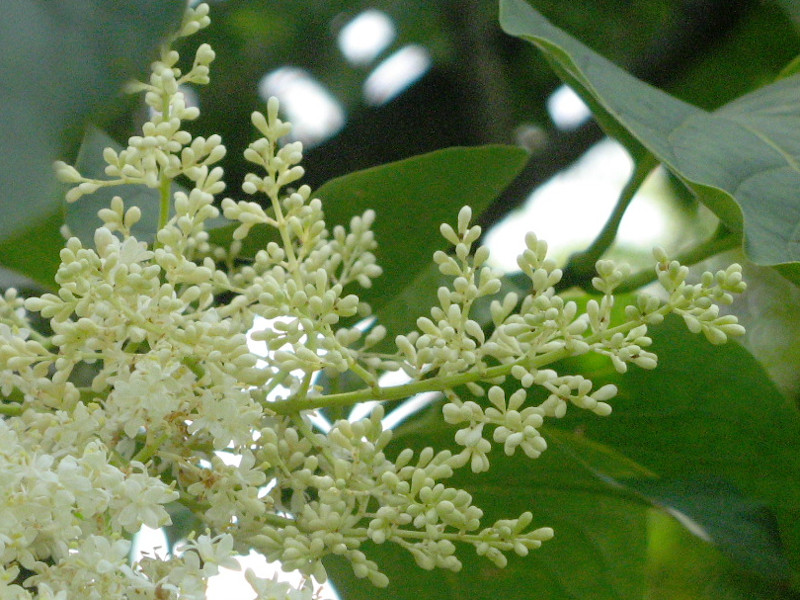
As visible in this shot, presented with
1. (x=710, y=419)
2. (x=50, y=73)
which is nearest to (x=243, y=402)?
(x=50, y=73)

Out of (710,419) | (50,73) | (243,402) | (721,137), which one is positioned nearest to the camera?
(50,73)

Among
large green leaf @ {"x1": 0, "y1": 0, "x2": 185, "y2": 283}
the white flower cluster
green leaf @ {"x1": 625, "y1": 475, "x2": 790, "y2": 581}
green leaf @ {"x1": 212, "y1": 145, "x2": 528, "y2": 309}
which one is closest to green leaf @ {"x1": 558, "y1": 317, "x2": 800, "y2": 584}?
green leaf @ {"x1": 625, "y1": 475, "x2": 790, "y2": 581}

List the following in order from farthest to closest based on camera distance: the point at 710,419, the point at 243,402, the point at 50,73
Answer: the point at 710,419, the point at 243,402, the point at 50,73

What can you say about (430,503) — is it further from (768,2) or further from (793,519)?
(768,2)

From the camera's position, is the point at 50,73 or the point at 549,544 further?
the point at 549,544

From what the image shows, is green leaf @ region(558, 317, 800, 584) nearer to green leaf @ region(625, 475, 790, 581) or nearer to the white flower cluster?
green leaf @ region(625, 475, 790, 581)

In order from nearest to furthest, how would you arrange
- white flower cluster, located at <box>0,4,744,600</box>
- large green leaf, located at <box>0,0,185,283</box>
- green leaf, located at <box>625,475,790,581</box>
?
1. large green leaf, located at <box>0,0,185,283</box>
2. white flower cluster, located at <box>0,4,744,600</box>
3. green leaf, located at <box>625,475,790,581</box>

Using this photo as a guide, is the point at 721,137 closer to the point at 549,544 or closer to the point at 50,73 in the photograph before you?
the point at 549,544

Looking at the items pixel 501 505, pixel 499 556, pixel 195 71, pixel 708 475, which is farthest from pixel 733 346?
pixel 195 71
